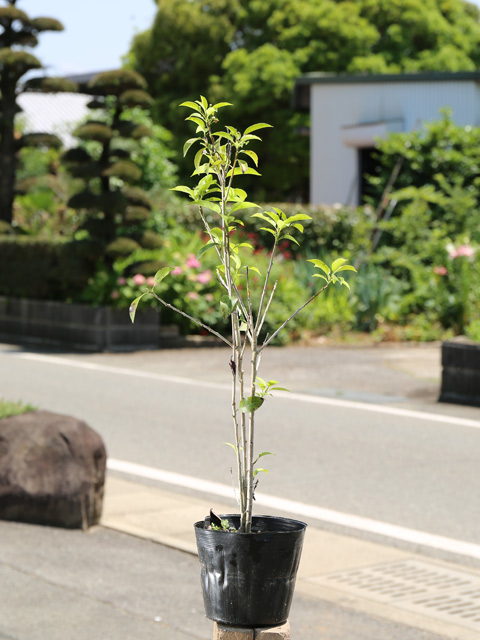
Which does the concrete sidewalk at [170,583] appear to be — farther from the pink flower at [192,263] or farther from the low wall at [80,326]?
the pink flower at [192,263]

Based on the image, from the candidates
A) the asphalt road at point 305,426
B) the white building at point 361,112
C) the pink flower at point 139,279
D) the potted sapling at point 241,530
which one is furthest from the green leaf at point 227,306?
the white building at point 361,112

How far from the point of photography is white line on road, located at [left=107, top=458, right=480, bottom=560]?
21.4 ft

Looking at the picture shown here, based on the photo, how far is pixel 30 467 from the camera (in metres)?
6.47

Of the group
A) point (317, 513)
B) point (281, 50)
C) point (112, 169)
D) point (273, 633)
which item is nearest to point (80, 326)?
point (112, 169)

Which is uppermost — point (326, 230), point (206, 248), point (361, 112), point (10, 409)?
point (361, 112)

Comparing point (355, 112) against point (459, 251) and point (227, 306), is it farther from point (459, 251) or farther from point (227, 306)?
point (227, 306)

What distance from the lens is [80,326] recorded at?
1773cm

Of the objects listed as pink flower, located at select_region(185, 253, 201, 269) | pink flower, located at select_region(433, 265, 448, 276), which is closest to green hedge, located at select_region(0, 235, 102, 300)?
pink flower, located at select_region(185, 253, 201, 269)

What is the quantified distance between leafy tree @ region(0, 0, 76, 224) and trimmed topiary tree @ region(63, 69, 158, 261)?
2.01 metres

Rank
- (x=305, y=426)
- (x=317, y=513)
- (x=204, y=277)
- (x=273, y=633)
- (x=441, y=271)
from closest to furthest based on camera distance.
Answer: (x=273, y=633)
(x=317, y=513)
(x=305, y=426)
(x=204, y=277)
(x=441, y=271)

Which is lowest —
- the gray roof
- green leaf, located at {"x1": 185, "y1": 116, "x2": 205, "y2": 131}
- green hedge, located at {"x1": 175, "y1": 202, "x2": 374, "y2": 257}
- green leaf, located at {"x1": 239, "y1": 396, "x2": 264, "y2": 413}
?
green leaf, located at {"x1": 239, "y1": 396, "x2": 264, "y2": 413}

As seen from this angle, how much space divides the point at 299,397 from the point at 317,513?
17.3 feet

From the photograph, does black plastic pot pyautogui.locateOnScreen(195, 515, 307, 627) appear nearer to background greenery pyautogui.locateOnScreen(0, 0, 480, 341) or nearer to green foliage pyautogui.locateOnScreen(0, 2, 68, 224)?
background greenery pyautogui.locateOnScreen(0, 0, 480, 341)

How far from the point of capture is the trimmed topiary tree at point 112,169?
17125 mm
